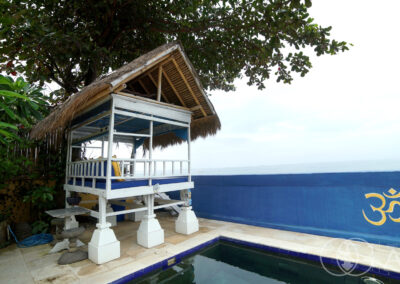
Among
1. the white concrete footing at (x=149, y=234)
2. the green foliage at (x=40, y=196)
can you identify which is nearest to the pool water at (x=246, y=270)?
the white concrete footing at (x=149, y=234)

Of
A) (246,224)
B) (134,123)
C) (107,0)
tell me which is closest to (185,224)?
(246,224)

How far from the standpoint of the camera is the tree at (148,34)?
5.65 m

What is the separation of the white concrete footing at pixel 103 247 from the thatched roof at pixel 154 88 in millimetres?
2464

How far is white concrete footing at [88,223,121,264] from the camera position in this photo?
4.00 metres

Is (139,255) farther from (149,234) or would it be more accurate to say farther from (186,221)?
(186,221)

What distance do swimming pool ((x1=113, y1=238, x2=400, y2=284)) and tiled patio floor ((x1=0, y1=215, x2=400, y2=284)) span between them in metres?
0.18

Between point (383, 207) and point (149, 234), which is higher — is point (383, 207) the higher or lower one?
the higher one

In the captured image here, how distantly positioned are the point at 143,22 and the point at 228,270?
7707mm

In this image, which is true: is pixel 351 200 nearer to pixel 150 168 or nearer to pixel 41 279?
pixel 150 168

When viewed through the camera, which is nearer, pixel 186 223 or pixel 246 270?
pixel 246 270

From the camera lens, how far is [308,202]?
5.66 metres

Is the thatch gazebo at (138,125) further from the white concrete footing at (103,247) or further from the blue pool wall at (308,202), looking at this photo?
the blue pool wall at (308,202)

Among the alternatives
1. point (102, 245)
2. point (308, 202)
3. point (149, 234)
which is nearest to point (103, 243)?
point (102, 245)

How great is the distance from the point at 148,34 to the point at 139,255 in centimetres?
737
